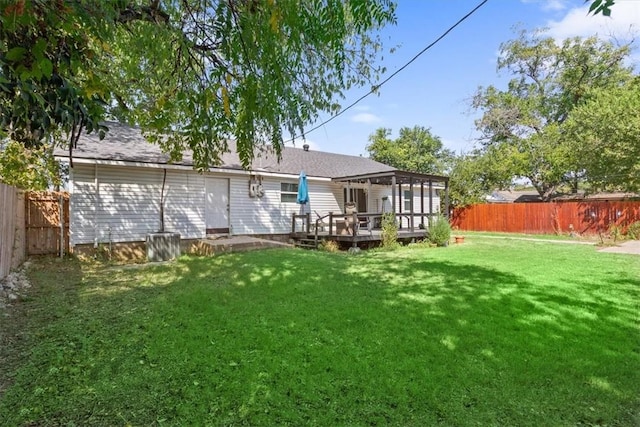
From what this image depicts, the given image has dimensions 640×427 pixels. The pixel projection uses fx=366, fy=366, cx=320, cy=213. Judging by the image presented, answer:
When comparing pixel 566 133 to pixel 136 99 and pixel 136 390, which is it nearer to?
pixel 136 99

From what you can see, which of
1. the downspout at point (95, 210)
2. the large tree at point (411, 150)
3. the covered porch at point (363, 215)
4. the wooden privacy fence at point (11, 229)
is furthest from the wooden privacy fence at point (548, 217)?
the wooden privacy fence at point (11, 229)

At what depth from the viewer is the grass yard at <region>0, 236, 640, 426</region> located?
8.95ft

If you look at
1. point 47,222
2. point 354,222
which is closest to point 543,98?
point 354,222

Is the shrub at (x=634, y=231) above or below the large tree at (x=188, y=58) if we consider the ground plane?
below

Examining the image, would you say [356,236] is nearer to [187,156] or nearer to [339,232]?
[339,232]

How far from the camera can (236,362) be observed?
11.4ft

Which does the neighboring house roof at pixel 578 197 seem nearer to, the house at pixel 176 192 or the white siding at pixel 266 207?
the house at pixel 176 192

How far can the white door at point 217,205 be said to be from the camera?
12688mm

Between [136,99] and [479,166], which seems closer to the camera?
[136,99]

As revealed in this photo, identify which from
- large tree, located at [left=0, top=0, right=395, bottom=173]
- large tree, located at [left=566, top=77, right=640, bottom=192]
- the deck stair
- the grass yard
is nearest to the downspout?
the grass yard

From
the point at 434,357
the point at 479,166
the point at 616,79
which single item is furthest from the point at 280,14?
the point at 616,79

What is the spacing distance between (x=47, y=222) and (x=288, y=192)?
26.5ft

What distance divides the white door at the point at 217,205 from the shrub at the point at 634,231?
57.1 feet

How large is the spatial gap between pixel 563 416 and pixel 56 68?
470 cm
